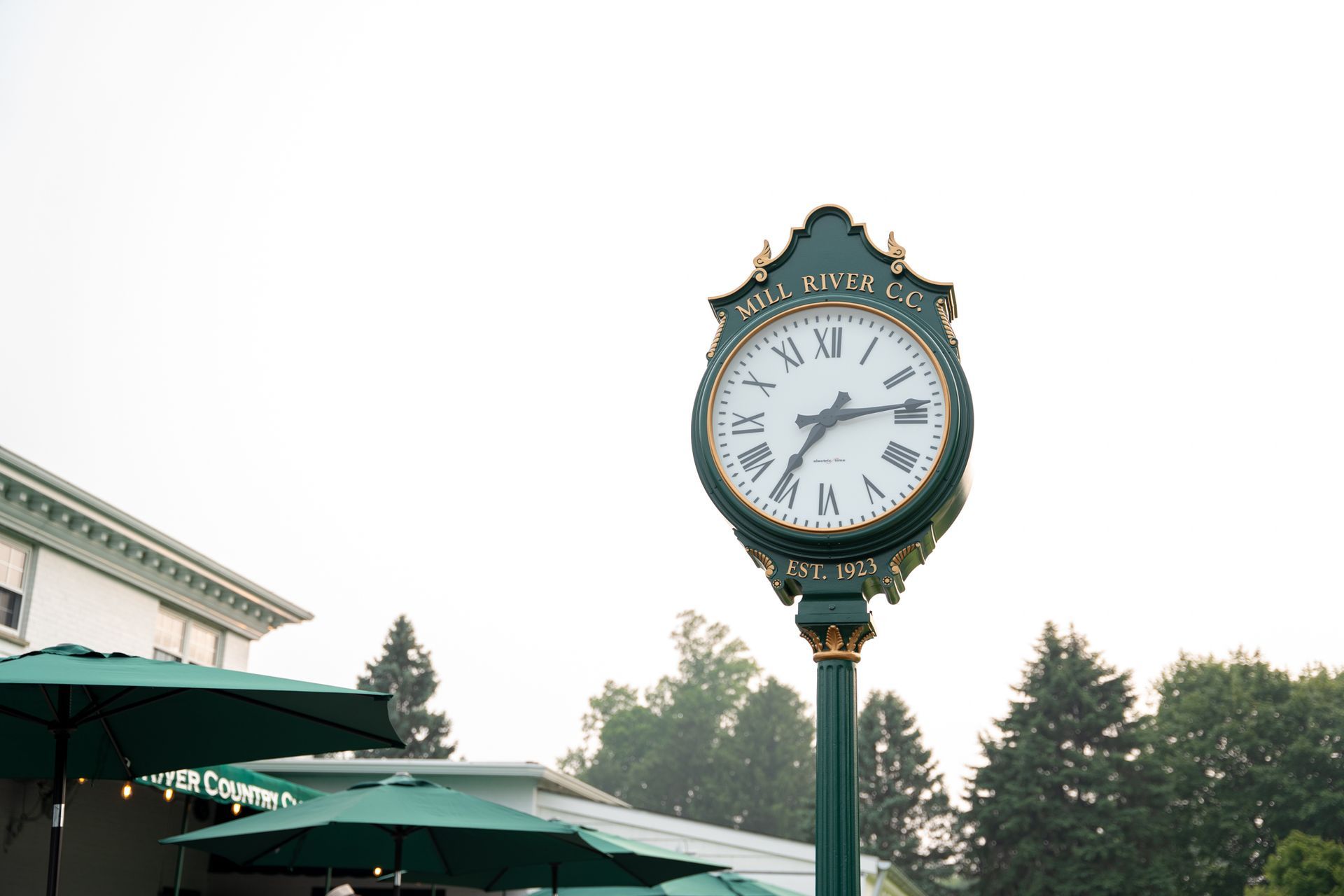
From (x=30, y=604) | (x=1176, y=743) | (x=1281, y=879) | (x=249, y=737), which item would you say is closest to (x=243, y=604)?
(x=30, y=604)

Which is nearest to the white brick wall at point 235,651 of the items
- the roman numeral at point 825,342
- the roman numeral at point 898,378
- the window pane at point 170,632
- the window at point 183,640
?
the window at point 183,640

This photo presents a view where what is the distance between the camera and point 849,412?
5734 millimetres

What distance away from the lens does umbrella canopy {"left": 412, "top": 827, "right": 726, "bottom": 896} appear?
10.7m

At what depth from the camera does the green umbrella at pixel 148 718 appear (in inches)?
205

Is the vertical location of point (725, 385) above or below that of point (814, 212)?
below

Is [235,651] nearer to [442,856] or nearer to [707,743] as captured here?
[442,856]

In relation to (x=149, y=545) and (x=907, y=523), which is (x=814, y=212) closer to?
(x=907, y=523)

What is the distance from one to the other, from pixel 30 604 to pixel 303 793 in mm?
4322

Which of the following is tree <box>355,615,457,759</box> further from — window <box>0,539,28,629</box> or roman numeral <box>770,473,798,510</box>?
roman numeral <box>770,473,798,510</box>

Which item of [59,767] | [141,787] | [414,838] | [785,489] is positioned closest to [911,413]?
[785,489]

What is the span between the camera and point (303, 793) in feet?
49.8

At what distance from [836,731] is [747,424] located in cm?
142

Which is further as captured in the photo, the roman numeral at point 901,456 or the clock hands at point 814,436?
the clock hands at point 814,436

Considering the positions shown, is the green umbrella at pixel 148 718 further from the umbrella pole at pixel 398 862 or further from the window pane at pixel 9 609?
the window pane at pixel 9 609
